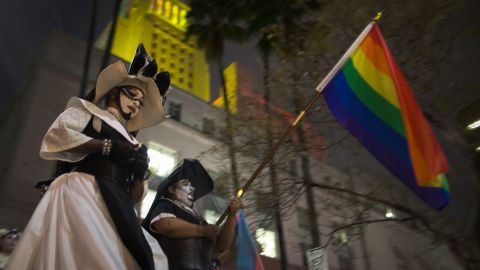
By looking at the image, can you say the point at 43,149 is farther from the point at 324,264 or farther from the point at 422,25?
the point at 422,25

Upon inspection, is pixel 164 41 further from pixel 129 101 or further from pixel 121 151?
pixel 121 151

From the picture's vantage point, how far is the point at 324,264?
6461mm

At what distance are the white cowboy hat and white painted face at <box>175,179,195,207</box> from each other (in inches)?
25.3

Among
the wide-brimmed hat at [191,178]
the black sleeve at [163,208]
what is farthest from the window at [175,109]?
the black sleeve at [163,208]

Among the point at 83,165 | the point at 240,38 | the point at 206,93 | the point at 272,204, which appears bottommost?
the point at 83,165

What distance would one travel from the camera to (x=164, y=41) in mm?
32812

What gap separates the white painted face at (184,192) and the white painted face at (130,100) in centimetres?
82

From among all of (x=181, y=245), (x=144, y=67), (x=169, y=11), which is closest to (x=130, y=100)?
(x=144, y=67)

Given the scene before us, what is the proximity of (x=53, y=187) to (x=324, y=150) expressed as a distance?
21.7 ft

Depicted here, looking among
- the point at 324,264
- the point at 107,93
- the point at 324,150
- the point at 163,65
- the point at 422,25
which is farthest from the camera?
the point at 163,65

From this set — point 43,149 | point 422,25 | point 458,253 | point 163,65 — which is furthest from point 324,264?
point 163,65

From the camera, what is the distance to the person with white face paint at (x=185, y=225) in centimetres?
317

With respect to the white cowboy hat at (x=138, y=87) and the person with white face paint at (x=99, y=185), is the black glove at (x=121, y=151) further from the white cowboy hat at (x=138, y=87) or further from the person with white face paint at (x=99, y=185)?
the white cowboy hat at (x=138, y=87)

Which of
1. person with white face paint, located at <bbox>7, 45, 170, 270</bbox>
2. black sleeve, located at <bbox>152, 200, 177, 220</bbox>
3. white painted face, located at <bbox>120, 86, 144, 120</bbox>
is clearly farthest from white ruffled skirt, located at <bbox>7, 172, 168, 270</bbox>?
black sleeve, located at <bbox>152, 200, 177, 220</bbox>
